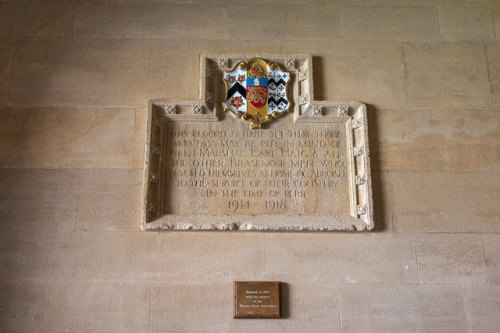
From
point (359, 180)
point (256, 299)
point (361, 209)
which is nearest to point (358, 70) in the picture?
point (359, 180)

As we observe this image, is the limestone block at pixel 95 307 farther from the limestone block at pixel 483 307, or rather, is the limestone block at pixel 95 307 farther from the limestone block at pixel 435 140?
the limestone block at pixel 483 307

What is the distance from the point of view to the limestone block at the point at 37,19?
13.1 ft

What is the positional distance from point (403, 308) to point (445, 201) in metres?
0.92

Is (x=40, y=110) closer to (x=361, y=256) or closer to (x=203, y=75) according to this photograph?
A: (x=203, y=75)

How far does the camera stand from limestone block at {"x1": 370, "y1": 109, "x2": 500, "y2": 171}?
3736 mm

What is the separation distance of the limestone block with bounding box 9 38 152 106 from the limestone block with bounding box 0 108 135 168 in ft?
0.33

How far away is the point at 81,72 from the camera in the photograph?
3906 millimetres

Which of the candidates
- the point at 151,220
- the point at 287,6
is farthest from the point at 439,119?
the point at 151,220

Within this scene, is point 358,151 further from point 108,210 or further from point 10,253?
point 10,253

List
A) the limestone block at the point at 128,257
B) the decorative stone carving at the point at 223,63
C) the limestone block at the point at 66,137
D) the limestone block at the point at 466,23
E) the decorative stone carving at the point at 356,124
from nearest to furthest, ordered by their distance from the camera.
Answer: the limestone block at the point at 128,257
the limestone block at the point at 66,137
the decorative stone carving at the point at 356,124
the decorative stone carving at the point at 223,63
the limestone block at the point at 466,23

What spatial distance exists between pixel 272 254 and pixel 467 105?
2.10 meters

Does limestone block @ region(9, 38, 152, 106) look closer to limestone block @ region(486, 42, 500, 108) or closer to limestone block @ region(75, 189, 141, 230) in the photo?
limestone block @ region(75, 189, 141, 230)

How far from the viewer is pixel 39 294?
11.1 feet

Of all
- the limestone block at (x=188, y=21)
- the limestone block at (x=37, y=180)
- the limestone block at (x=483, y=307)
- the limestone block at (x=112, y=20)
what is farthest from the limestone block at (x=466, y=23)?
the limestone block at (x=37, y=180)
